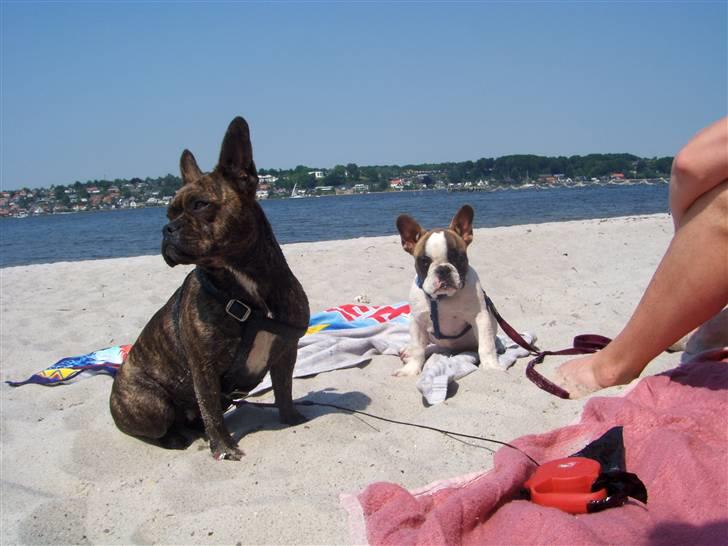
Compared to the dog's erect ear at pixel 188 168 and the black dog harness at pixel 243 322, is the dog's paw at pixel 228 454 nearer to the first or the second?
the black dog harness at pixel 243 322

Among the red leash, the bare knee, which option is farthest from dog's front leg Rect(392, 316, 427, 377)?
the bare knee

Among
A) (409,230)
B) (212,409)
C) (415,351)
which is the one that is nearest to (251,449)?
(212,409)

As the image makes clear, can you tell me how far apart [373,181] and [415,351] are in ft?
206

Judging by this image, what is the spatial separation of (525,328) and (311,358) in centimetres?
192

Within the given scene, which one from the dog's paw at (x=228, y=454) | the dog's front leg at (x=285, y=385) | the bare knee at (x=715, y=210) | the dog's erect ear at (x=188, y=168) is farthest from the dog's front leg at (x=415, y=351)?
the bare knee at (x=715, y=210)

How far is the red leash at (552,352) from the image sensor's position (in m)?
2.98

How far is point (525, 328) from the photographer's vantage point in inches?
198

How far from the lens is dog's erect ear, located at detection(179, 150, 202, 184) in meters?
3.15

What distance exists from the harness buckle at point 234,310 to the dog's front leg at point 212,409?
27 cm

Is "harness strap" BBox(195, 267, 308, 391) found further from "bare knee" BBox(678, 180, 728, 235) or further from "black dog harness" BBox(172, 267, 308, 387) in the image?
"bare knee" BBox(678, 180, 728, 235)

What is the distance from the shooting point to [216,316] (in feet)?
9.43

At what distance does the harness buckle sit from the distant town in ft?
170

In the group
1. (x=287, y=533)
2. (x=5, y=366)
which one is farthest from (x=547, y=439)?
(x=5, y=366)

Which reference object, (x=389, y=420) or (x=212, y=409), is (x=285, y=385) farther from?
(x=389, y=420)
